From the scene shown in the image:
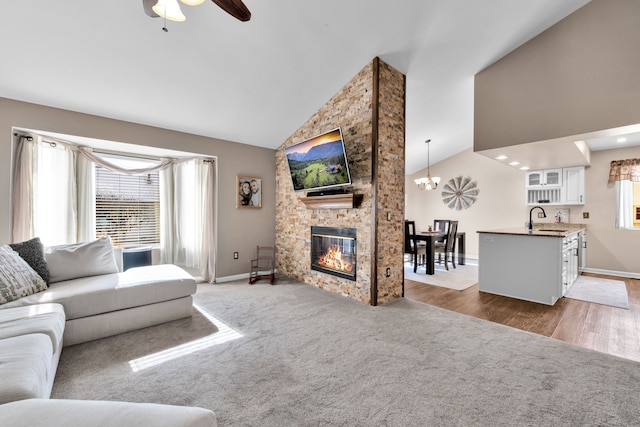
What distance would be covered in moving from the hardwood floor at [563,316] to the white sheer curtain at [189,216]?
3.29 meters

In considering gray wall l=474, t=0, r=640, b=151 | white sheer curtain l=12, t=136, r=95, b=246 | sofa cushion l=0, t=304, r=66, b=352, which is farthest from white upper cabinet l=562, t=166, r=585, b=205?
white sheer curtain l=12, t=136, r=95, b=246

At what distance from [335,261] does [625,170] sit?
549 centimetres

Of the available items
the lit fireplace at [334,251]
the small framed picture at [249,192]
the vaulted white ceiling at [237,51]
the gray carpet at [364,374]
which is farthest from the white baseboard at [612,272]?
the small framed picture at [249,192]

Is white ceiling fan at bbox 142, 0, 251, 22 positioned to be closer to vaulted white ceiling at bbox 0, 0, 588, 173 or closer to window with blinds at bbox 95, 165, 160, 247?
vaulted white ceiling at bbox 0, 0, 588, 173

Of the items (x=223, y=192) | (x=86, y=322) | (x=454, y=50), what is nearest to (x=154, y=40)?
(x=223, y=192)

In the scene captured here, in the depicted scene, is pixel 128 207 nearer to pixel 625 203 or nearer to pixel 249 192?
pixel 249 192

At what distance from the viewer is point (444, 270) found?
548 cm

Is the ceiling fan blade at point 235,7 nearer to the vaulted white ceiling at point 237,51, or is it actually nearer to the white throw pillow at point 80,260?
the vaulted white ceiling at point 237,51

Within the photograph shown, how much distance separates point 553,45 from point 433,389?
4.02 m

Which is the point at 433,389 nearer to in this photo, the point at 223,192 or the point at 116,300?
the point at 116,300

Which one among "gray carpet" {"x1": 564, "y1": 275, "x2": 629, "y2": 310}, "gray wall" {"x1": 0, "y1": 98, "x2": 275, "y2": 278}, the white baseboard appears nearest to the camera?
"gray wall" {"x1": 0, "y1": 98, "x2": 275, "y2": 278}

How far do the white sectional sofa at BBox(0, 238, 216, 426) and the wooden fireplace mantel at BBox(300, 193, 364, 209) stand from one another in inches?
76.6

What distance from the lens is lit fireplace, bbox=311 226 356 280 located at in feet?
12.2

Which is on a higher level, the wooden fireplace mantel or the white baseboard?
the wooden fireplace mantel
